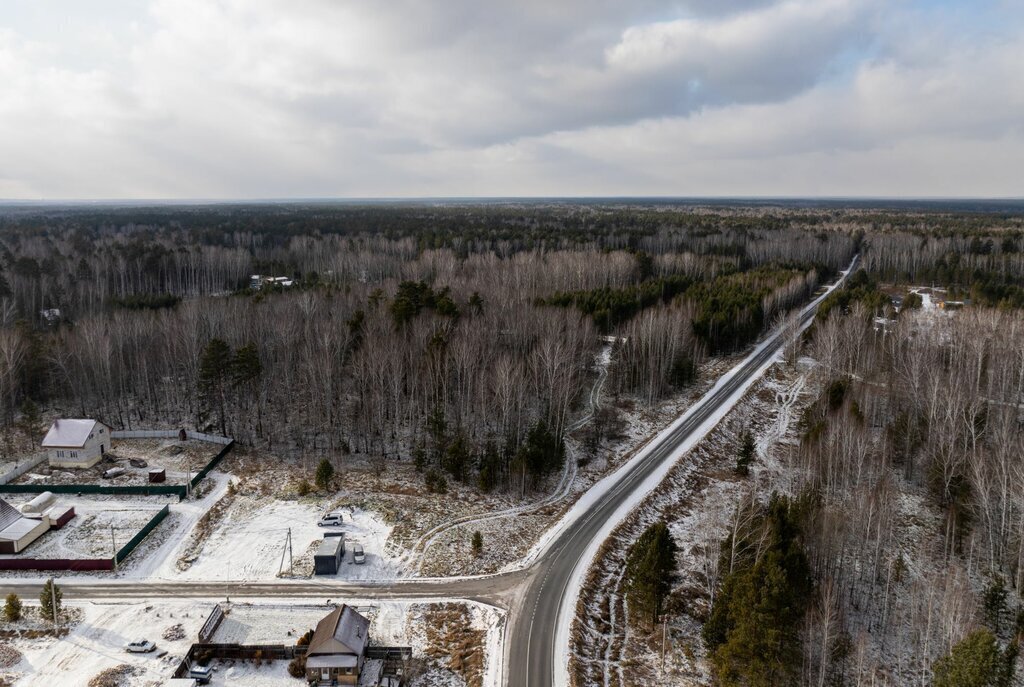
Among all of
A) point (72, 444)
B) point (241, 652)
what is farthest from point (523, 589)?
point (72, 444)

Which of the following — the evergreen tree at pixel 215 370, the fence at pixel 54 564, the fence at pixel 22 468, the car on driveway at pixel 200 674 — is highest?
the evergreen tree at pixel 215 370

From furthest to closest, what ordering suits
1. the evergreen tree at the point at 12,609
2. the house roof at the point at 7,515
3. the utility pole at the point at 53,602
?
1. the house roof at the point at 7,515
2. the utility pole at the point at 53,602
3. the evergreen tree at the point at 12,609

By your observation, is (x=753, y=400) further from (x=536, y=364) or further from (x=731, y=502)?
(x=536, y=364)

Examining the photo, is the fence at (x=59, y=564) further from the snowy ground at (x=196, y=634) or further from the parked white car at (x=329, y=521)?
the parked white car at (x=329, y=521)

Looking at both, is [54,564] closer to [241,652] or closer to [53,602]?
[53,602]

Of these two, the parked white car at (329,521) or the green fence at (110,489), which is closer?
the parked white car at (329,521)

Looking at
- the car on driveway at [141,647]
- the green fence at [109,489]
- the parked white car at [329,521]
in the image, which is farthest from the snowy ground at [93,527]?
the parked white car at [329,521]
